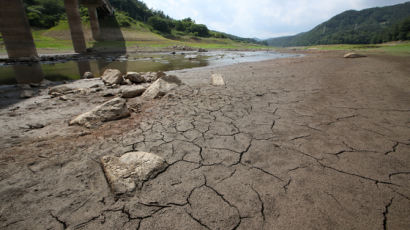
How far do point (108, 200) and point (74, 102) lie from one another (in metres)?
2.97

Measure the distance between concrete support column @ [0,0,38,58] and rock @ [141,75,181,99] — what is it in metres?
14.0

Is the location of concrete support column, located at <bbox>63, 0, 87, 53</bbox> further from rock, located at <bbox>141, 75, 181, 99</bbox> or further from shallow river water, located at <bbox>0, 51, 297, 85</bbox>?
rock, located at <bbox>141, 75, 181, 99</bbox>

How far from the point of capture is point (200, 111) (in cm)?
279

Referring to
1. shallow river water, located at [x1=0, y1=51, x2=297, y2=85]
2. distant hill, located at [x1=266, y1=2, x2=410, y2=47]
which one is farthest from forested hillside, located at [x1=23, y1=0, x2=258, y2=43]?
distant hill, located at [x1=266, y1=2, x2=410, y2=47]

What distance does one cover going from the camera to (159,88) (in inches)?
139

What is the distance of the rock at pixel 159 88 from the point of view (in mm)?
3445

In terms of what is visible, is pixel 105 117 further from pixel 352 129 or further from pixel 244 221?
pixel 352 129

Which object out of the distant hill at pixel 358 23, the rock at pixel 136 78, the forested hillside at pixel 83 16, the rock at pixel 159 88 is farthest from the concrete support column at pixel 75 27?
the distant hill at pixel 358 23

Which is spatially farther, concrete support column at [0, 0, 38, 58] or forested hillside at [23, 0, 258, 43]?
forested hillside at [23, 0, 258, 43]

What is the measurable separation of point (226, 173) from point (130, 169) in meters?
0.82

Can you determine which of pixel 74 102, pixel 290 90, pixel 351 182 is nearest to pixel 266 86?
pixel 290 90

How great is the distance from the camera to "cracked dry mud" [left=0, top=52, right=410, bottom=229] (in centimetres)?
104

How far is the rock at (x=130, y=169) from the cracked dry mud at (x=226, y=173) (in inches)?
2.4

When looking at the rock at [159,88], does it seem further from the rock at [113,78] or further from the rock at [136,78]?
the rock at [113,78]
